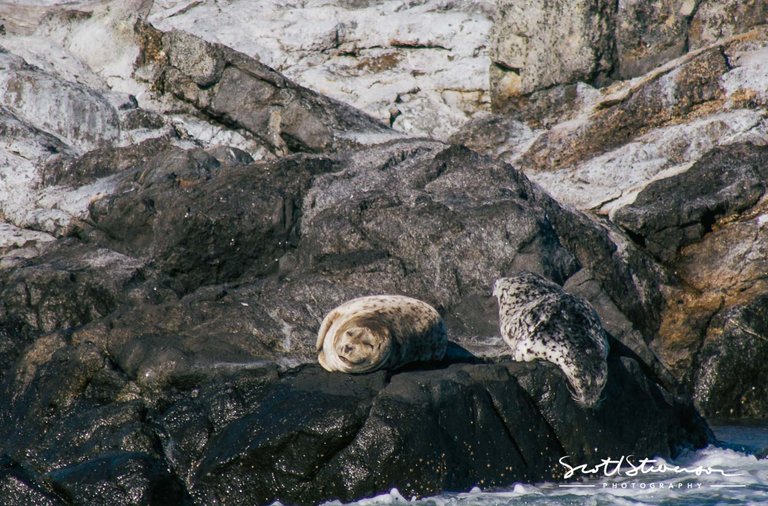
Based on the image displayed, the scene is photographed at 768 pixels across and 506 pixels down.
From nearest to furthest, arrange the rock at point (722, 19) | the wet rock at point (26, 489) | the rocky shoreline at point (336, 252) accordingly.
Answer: the wet rock at point (26, 489) < the rocky shoreline at point (336, 252) < the rock at point (722, 19)

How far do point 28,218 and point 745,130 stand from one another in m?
10.6

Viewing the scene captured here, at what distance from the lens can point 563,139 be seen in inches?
656

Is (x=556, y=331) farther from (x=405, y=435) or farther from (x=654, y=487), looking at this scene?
(x=405, y=435)

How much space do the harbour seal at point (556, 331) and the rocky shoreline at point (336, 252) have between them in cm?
21

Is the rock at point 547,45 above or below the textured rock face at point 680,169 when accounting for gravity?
above

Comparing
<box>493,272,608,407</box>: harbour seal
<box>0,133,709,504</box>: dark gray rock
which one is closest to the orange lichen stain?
<box>0,133,709,504</box>: dark gray rock

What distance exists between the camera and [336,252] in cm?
1085

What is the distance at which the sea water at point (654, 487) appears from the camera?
716 cm

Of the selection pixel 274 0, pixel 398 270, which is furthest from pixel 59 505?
pixel 274 0

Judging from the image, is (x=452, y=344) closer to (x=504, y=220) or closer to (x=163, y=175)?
(x=504, y=220)

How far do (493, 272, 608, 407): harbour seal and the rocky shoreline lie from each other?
0.68 feet

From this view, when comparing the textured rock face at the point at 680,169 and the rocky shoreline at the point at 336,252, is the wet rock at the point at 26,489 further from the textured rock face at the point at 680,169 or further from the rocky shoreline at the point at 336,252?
the textured rock face at the point at 680,169

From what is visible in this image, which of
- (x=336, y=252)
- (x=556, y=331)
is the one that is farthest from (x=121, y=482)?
(x=336, y=252)
